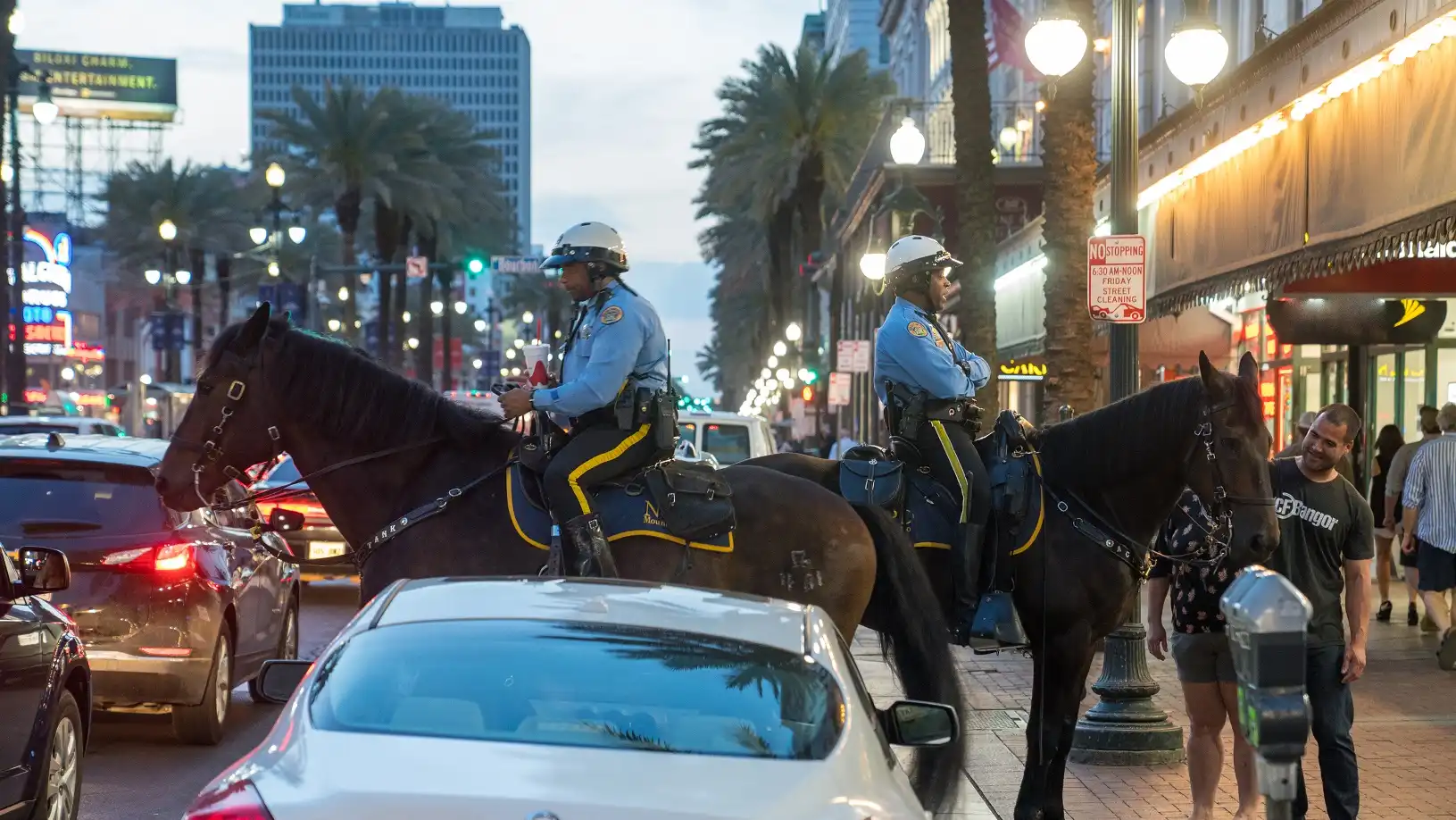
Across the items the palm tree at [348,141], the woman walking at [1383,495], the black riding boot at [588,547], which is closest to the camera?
the black riding boot at [588,547]

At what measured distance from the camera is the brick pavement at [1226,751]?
9812 mm

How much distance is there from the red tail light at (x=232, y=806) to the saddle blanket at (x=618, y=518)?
159 inches

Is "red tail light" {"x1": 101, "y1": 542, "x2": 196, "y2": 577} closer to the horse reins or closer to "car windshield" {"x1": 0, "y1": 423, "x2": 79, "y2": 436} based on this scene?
the horse reins

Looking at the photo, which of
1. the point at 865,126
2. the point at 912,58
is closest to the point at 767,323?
the point at 912,58

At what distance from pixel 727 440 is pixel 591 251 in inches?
506

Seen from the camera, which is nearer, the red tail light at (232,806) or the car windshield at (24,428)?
the red tail light at (232,806)

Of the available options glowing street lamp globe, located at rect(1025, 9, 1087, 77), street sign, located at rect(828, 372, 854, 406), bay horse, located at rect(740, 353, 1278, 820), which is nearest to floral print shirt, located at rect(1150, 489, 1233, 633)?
bay horse, located at rect(740, 353, 1278, 820)

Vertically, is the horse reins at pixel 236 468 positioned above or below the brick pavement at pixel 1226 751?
above

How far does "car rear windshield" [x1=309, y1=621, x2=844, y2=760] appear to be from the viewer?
465 centimetres

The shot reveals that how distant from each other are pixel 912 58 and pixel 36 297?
3612cm

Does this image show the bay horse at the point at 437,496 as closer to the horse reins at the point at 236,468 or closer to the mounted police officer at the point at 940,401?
the horse reins at the point at 236,468

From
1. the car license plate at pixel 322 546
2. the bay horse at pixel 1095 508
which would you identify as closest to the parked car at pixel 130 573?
the bay horse at pixel 1095 508

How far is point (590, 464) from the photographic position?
8.28m

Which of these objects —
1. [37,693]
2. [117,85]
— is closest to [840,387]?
[37,693]
